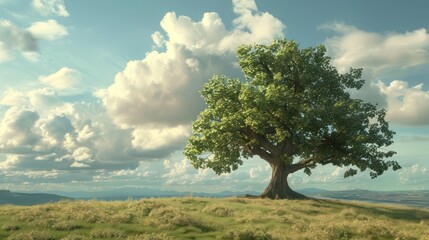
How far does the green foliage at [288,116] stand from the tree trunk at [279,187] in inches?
36.2

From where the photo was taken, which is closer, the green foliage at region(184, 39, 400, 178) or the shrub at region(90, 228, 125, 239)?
the shrub at region(90, 228, 125, 239)

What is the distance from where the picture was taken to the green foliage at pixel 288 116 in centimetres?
4906

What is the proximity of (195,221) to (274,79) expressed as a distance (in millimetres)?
25252

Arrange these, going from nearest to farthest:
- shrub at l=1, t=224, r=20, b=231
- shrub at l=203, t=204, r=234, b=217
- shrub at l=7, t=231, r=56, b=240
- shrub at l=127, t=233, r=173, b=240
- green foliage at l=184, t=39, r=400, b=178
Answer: shrub at l=7, t=231, r=56, b=240 → shrub at l=127, t=233, r=173, b=240 → shrub at l=1, t=224, r=20, b=231 → shrub at l=203, t=204, r=234, b=217 → green foliage at l=184, t=39, r=400, b=178

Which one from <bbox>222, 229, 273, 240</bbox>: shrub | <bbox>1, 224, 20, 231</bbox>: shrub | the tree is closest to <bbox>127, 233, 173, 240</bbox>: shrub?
<bbox>222, 229, 273, 240</bbox>: shrub

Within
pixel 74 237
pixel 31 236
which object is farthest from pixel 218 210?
pixel 31 236

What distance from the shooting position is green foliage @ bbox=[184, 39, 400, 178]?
4906cm

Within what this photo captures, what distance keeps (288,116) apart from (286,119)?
0.45 meters

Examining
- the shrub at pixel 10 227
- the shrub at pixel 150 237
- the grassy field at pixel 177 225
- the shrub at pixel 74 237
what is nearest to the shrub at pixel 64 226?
the grassy field at pixel 177 225

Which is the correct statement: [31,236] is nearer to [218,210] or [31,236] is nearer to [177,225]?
[177,225]

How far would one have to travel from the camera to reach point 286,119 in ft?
164

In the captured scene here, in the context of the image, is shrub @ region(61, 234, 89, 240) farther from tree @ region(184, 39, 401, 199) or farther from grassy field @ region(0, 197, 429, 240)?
tree @ region(184, 39, 401, 199)

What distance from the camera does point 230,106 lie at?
5281 centimetres

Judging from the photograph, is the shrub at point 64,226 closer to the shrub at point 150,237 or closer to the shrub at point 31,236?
the shrub at point 31,236
